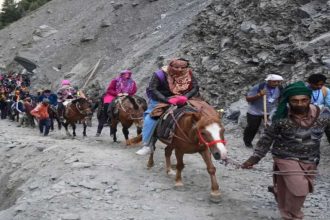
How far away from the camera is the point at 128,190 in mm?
7805

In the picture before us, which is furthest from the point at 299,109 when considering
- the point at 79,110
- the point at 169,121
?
the point at 79,110

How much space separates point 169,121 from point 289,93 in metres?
2.89

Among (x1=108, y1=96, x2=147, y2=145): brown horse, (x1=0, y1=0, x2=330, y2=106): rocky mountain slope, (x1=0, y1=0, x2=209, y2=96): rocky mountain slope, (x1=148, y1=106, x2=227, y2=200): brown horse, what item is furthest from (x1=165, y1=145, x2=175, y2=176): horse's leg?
(x1=0, y1=0, x2=209, y2=96): rocky mountain slope

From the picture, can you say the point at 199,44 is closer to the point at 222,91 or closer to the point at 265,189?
the point at 222,91

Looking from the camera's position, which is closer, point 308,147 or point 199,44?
point 308,147

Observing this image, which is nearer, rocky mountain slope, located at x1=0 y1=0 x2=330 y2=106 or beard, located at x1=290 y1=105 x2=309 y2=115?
beard, located at x1=290 y1=105 x2=309 y2=115

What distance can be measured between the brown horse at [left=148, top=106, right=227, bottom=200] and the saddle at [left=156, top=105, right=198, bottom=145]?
2.9 inches

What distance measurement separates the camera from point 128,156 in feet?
34.5

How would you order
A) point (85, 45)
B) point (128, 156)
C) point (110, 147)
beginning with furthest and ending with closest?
point (85, 45) → point (110, 147) → point (128, 156)

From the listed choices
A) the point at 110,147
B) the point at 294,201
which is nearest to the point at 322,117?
the point at 294,201

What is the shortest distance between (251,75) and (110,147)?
221 inches

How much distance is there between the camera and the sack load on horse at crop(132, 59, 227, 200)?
21.5 ft

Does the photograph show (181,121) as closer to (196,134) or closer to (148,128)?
(196,134)

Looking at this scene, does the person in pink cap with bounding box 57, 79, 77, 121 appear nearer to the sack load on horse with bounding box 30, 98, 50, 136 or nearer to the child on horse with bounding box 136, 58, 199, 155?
the sack load on horse with bounding box 30, 98, 50, 136
